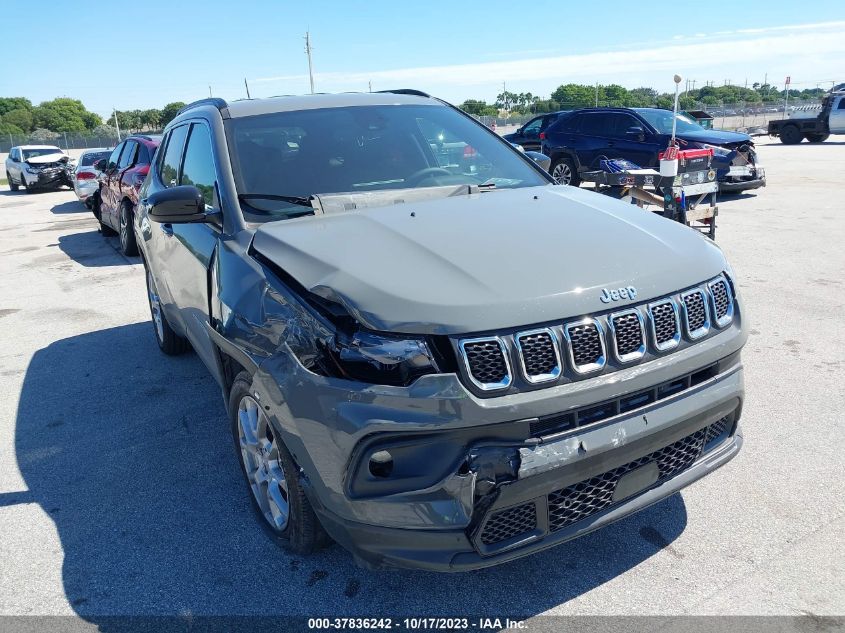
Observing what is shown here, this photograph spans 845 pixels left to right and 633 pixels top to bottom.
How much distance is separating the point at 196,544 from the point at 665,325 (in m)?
2.21

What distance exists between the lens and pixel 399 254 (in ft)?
8.32

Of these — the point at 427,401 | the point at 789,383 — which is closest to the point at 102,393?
the point at 427,401

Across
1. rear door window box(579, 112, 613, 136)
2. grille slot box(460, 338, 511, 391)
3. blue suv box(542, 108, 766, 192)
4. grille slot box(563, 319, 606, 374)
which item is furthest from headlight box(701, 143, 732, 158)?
grille slot box(460, 338, 511, 391)

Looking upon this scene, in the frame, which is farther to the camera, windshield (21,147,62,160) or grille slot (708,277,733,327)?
windshield (21,147,62,160)

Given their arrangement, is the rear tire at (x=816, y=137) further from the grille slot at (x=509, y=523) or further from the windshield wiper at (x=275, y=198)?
the grille slot at (x=509, y=523)

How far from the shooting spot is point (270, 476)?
2.92 metres

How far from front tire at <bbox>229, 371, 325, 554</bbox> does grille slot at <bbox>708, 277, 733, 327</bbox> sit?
67.3 inches

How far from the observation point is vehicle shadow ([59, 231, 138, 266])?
9938 millimetres

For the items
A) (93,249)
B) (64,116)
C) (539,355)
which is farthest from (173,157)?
(64,116)

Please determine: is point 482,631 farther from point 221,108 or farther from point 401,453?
point 221,108

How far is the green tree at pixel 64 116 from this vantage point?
121 m

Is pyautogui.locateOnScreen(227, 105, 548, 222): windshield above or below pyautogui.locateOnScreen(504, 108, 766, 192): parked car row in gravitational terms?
above

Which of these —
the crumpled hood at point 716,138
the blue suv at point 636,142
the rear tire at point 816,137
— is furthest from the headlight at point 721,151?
the rear tire at point 816,137

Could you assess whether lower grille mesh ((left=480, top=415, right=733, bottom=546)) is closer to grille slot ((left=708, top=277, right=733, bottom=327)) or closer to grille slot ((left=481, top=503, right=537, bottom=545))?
grille slot ((left=481, top=503, right=537, bottom=545))
